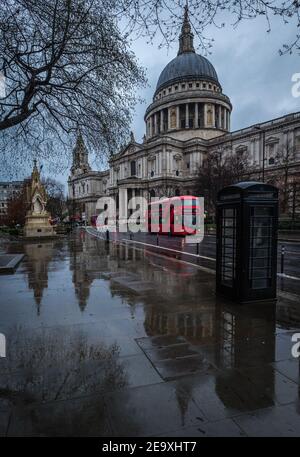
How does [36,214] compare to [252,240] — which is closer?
[252,240]

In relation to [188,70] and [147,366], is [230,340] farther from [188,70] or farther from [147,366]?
[188,70]

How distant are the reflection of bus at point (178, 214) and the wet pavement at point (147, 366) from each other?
74.2ft

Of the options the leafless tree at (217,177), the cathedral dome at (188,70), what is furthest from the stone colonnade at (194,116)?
the leafless tree at (217,177)

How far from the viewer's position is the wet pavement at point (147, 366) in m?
3.08

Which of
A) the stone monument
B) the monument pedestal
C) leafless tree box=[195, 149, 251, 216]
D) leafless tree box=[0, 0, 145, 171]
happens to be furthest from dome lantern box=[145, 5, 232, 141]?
leafless tree box=[0, 0, 145, 171]

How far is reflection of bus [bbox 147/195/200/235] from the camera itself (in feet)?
100

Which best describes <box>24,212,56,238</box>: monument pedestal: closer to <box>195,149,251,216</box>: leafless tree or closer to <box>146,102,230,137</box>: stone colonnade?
<box>195,149,251,216</box>: leafless tree

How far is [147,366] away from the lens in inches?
167

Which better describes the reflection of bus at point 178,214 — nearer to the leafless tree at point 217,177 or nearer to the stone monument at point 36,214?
the leafless tree at point 217,177

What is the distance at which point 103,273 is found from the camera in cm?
1159

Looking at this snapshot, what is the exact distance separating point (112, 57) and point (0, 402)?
8789 millimetres

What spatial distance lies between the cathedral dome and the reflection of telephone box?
9666 cm

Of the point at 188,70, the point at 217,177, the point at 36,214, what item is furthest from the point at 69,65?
the point at 188,70

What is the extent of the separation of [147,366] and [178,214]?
91.2 ft
